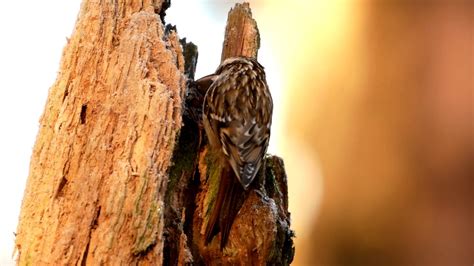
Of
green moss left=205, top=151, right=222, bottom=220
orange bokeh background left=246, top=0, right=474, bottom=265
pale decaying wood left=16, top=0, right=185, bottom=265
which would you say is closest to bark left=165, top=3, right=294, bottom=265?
green moss left=205, top=151, right=222, bottom=220

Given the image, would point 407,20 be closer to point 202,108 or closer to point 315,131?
point 315,131

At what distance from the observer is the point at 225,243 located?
1.66 metres

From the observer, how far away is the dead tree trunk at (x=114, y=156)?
1334 millimetres

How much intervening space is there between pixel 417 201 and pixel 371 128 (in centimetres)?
46

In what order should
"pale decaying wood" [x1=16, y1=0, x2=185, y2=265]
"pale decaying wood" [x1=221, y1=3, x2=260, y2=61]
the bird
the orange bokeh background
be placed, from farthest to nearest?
the orange bokeh background
"pale decaying wood" [x1=221, y1=3, x2=260, y2=61]
the bird
"pale decaying wood" [x1=16, y1=0, x2=185, y2=265]

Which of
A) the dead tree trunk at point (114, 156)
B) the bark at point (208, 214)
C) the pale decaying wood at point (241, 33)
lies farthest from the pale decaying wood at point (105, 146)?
the pale decaying wood at point (241, 33)

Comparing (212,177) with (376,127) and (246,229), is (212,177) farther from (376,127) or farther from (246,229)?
(376,127)

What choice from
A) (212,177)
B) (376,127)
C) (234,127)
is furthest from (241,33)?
(376,127)

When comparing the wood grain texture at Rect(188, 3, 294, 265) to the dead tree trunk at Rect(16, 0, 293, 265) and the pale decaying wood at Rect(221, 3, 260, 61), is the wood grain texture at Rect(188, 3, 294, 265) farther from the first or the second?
the pale decaying wood at Rect(221, 3, 260, 61)

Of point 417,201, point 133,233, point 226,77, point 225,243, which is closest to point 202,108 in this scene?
point 226,77

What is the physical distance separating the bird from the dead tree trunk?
0.27 ft

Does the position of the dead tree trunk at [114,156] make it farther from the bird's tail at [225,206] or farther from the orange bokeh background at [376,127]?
the orange bokeh background at [376,127]

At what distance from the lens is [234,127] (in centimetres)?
173

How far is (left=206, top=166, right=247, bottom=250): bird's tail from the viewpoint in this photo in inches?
64.8
